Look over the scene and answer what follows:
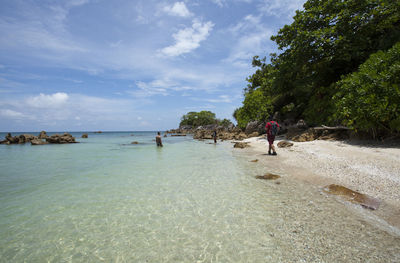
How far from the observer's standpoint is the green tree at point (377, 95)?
9570 millimetres

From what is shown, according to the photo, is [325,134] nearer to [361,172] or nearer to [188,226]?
[361,172]

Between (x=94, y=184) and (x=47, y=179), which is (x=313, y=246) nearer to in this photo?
(x=94, y=184)

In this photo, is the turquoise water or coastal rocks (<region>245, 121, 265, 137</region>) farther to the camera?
coastal rocks (<region>245, 121, 265, 137</region>)

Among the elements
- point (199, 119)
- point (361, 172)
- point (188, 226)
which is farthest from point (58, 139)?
point (199, 119)

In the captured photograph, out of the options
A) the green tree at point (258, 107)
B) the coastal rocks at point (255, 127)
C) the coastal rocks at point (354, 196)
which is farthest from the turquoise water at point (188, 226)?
the coastal rocks at point (255, 127)

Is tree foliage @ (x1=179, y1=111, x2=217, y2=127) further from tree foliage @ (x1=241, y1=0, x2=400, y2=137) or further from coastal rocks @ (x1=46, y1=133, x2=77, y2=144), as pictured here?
tree foliage @ (x1=241, y1=0, x2=400, y2=137)

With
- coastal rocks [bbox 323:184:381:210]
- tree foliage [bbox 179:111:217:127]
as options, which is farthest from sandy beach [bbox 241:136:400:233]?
tree foliage [bbox 179:111:217:127]

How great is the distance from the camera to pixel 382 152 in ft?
29.4

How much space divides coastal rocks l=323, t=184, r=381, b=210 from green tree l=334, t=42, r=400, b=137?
23.8 ft

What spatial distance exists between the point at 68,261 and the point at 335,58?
22707 millimetres

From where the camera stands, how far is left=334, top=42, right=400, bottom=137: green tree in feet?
31.4

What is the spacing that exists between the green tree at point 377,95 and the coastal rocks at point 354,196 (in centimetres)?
726

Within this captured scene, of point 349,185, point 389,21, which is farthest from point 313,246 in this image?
point 389,21

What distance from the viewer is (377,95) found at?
32.6 feet
